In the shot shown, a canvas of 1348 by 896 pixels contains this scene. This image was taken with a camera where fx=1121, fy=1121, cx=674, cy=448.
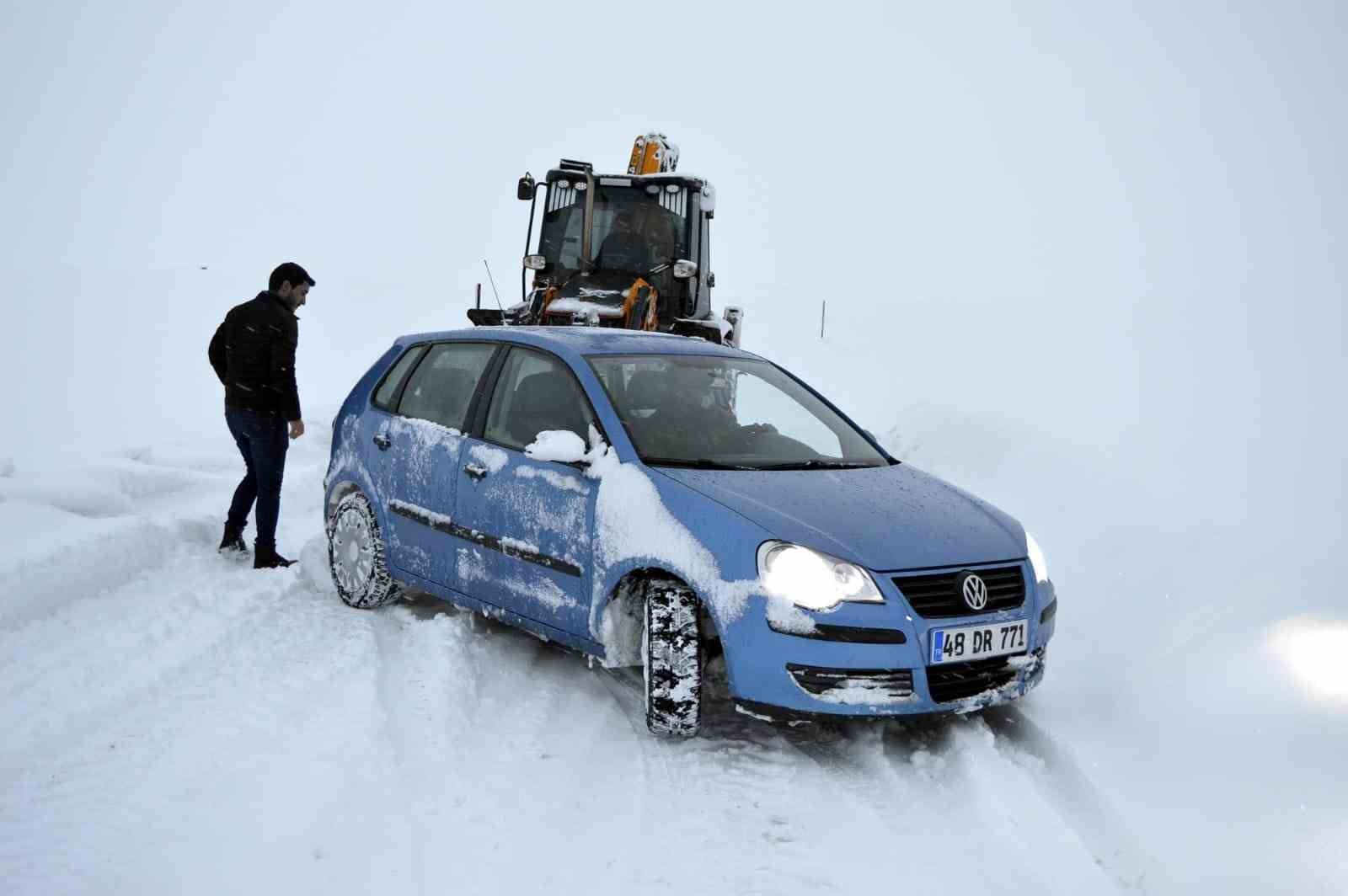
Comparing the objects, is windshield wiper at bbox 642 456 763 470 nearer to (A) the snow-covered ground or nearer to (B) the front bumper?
(B) the front bumper

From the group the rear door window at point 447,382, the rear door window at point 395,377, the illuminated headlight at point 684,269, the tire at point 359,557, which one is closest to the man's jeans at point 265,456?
the tire at point 359,557

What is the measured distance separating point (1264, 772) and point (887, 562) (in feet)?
5.25

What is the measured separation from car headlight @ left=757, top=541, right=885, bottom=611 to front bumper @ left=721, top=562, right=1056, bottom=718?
35 millimetres

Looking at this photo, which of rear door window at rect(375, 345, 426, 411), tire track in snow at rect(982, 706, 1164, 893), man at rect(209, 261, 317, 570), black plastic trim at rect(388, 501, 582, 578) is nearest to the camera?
tire track in snow at rect(982, 706, 1164, 893)

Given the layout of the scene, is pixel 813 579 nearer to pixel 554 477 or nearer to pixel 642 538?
pixel 642 538

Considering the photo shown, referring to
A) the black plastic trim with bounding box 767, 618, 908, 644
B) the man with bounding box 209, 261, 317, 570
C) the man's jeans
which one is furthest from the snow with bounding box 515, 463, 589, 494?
the man's jeans

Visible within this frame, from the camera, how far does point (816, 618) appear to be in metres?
3.80

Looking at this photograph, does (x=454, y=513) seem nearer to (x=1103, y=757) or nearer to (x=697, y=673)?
(x=697, y=673)

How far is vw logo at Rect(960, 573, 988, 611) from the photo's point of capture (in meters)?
3.97

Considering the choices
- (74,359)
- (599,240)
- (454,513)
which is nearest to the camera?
(454,513)

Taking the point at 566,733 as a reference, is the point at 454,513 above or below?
above

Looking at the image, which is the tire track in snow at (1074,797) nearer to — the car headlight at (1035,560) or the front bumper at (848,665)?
the front bumper at (848,665)

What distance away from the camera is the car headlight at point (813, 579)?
150 inches

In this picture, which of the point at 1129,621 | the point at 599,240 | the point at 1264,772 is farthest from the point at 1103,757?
the point at 599,240
